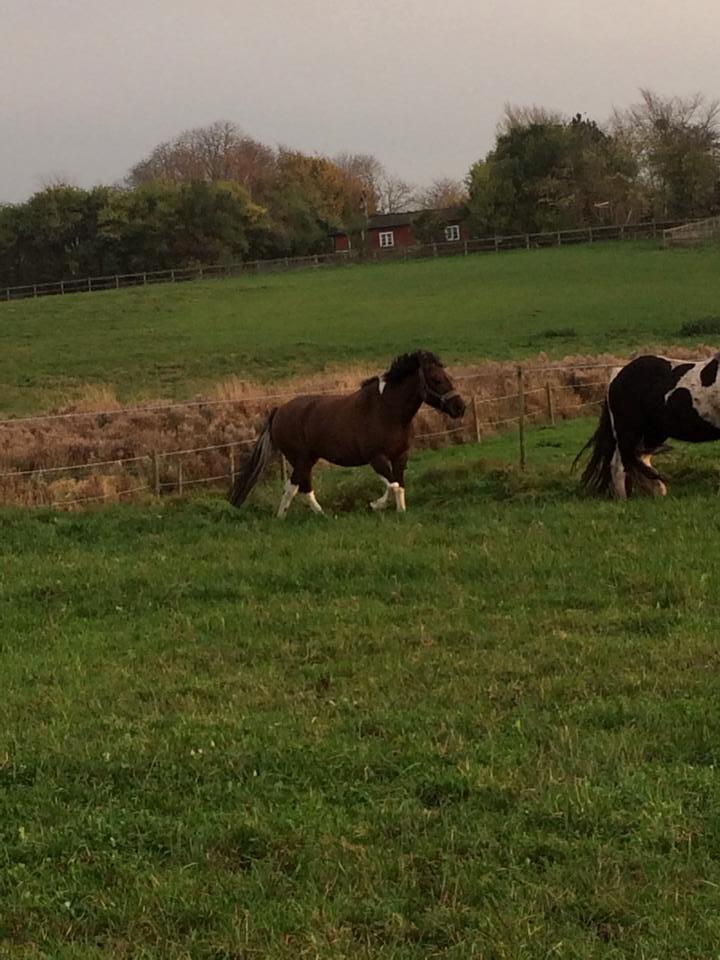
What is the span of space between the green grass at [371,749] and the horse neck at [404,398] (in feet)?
7.66

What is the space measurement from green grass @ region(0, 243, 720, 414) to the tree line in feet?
27.3

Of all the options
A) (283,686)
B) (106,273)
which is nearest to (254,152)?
(106,273)

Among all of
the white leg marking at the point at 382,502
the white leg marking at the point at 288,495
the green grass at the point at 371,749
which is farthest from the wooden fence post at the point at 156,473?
the green grass at the point at 371,749

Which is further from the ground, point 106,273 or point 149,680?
point 106,273

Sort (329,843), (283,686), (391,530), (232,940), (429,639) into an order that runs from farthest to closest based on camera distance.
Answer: (391,530) → (429,639) → (283,686) → (329,843) → (232,940)

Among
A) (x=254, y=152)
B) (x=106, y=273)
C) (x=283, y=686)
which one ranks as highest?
(x=254, y=152)

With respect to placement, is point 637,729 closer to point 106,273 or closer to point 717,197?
point 717,197

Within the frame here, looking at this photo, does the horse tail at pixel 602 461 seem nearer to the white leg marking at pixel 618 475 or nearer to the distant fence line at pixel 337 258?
the white leg marking at pixel 618 475

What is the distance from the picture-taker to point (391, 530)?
10.1 meters

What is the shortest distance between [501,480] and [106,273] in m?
70.5

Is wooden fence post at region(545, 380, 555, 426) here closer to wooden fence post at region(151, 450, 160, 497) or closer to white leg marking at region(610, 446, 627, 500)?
wooden fence post at region(151, 450, 160, 497)

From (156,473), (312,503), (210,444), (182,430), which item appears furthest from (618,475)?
(182,430)

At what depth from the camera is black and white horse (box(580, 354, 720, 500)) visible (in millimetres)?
11195

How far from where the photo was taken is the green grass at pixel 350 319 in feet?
103
